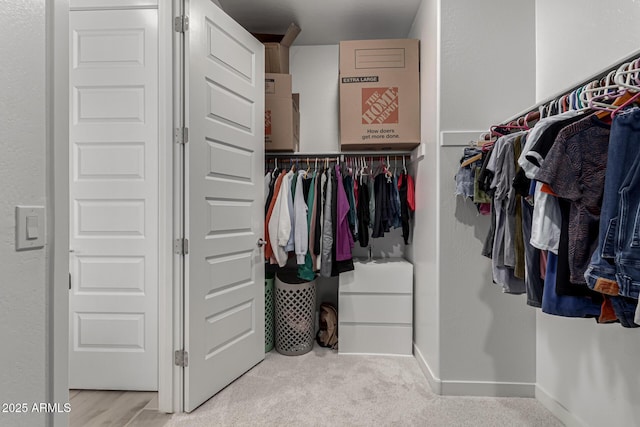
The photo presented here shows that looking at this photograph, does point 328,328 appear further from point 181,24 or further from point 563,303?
point 181,24

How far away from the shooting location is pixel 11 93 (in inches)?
32.2

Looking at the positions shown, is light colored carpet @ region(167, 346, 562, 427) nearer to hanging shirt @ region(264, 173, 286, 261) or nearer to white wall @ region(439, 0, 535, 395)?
white wall @ region(439, 0, 535, 395)

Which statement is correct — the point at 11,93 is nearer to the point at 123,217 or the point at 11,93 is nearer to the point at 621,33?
the point at 123,217

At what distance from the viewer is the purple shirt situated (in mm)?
2440

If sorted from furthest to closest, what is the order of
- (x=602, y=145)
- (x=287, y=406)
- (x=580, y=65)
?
1. (x=287, y=406)
2. (x=580, y=65)
3. (x=602, y=145)

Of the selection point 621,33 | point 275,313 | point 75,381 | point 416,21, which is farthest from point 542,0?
point 75,381

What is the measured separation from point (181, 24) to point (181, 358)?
1.81 meters

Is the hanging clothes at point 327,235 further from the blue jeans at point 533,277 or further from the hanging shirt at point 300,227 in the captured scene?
the blue jeans at point 533,277

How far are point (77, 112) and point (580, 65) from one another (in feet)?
8.90

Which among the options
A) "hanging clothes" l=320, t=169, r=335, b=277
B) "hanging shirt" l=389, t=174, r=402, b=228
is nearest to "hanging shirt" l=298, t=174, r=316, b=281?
"hanging clothes" l=320, t=169, r=335, b=277

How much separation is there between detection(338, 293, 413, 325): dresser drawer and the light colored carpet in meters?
0.34

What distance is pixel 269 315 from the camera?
102 inches

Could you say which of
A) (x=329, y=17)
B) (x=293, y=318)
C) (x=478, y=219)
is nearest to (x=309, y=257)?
(x=293, y=318)

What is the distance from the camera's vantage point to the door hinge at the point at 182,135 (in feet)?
5.86
